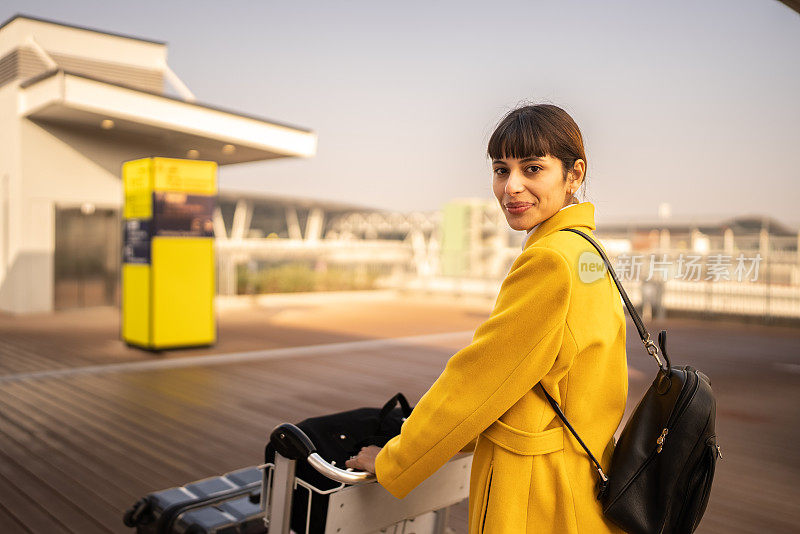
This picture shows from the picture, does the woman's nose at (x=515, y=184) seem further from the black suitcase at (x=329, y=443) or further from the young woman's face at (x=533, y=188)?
the black suitcase at (x=329, y=443)

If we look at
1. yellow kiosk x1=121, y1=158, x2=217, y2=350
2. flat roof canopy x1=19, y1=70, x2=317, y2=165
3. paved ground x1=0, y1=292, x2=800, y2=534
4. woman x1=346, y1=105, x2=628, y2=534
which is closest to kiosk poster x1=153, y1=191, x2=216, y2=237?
yellow kiosk x1=121, y1=158, x2=217, y2=350

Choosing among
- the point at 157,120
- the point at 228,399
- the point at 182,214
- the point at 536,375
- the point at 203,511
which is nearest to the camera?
the point at 536,375

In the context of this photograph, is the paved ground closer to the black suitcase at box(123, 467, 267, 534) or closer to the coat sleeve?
the black suitcase at box(123, 467, 267, 534)

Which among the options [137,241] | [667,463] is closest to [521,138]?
[667,463]

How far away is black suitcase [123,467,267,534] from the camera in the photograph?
268cm

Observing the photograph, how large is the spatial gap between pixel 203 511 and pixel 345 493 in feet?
4.54

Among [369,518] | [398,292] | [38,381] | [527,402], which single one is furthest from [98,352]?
[398,292]

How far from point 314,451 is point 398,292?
55.5ft

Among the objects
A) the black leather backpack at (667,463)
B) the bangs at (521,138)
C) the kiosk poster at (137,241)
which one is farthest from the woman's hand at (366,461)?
A: the kiosk poster at (137,241)

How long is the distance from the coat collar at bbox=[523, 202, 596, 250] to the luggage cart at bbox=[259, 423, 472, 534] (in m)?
0.73

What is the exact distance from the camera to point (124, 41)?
1433cm

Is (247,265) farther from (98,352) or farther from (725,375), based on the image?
(725,375)

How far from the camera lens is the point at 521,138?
1407 millimetres

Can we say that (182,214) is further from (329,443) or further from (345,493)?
(345,493)
